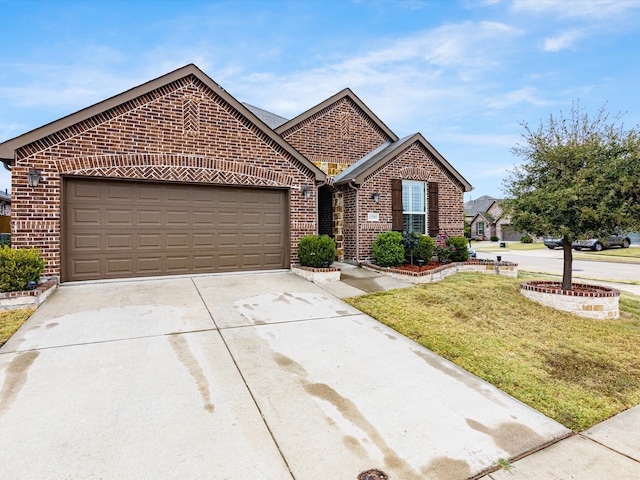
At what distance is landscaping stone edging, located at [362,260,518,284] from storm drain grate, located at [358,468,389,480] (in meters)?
7.28

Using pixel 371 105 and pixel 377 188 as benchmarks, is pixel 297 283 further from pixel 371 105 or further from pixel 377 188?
pixel 371 105

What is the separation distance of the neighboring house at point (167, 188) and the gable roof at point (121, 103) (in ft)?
0.08

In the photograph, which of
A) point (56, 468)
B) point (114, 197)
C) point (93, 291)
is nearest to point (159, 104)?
point (114, 197)

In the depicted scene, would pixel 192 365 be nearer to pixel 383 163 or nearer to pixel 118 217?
pixel 118 217

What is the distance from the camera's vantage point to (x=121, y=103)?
812cm

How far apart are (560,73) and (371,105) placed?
756 centimetres

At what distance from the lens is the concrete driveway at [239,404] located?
2.57 metres

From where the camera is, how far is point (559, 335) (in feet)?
19.6

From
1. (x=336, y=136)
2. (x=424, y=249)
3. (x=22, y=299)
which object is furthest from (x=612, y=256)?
(x=22, y=299)

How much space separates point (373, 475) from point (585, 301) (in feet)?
22.9

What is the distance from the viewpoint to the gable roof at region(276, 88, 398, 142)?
43.0 feet

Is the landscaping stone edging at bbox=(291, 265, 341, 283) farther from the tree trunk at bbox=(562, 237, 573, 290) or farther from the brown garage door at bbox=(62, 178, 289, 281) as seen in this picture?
the tree trunk at bbox=(562, 237, 573, 290)

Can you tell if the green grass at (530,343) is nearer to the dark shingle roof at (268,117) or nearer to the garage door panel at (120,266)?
the garage door panel at (120,266)

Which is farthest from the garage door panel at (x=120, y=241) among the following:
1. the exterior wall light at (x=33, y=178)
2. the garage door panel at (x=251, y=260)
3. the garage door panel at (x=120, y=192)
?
the garage door panel at (x=251, y=260)
